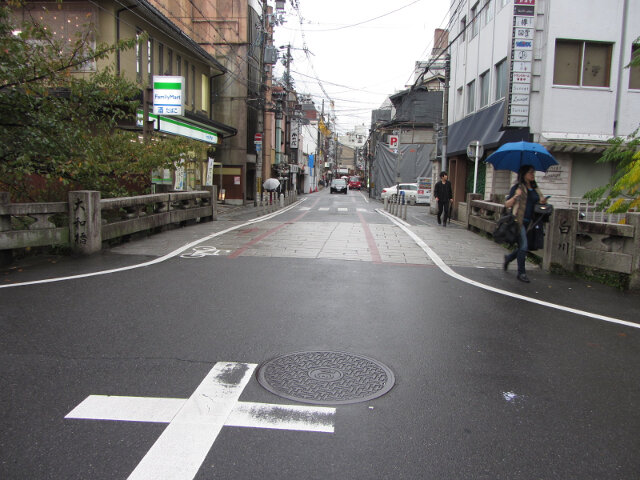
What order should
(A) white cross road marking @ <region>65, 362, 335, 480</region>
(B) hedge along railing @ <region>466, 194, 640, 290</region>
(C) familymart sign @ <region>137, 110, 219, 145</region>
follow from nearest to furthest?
(A) white cross road marking @ <region>65, 362, 335, 480</region>, (B) hedge along railing @ <region>466, 194, 640, 290</region>, (C) familymart sign @ <region>137, 110, 219, 145</region>

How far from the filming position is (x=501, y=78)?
19078mm

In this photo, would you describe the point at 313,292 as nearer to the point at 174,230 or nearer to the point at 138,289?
the point at 138,289

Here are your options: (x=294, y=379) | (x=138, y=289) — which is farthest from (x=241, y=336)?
(x=138, y=289)

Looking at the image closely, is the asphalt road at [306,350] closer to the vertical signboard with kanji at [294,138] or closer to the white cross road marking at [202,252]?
the white cross road marking at [202,252]

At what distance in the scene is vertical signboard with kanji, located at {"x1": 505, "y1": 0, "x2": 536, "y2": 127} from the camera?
53.5ft

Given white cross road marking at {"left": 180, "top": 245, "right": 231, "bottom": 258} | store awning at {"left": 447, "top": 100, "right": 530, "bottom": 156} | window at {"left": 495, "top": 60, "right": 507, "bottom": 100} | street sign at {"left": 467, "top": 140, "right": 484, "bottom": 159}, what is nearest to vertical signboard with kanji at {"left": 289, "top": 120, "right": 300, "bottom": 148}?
store awning at {"left": 447, "top": 100, "right": 530, "bottom": 156}

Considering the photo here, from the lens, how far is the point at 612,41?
16.4m

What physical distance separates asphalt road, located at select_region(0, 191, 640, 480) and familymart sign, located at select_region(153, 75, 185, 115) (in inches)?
402

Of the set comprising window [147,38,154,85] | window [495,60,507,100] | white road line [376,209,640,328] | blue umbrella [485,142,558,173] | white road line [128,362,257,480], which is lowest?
white road line [128,362,257,480]

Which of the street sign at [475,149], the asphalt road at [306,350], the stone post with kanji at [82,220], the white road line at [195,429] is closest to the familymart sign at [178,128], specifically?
the stone post with kanji at [82,220]

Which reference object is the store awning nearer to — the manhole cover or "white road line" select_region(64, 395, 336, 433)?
the manhole cover

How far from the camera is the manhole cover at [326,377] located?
12.3 ft

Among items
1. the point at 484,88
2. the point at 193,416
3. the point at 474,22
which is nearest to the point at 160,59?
the point at 474,22

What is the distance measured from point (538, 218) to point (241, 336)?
5.57 meters
